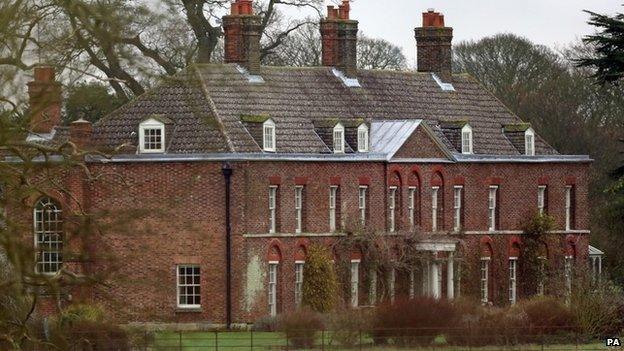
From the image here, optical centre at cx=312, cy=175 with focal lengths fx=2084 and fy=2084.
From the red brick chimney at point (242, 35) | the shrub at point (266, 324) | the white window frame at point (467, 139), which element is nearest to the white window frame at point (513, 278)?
the white window frame at point (467, 139)

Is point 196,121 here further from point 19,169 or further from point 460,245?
point 19,169

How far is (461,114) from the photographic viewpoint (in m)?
72.2

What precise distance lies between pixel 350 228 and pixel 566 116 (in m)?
32.3

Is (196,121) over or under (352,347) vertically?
over

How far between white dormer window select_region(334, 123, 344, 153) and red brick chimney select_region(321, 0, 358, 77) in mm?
5089

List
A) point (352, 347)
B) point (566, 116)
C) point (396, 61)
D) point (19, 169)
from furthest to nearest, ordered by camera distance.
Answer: point (396, 61)
point (566, 116)
point (352, 347)
point (19, 169)

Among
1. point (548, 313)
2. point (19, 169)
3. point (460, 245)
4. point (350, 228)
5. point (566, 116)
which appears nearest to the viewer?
A: point (19, 169)

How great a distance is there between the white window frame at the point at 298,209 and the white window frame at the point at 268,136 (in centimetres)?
150

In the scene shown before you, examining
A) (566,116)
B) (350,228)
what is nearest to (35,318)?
(350,228)

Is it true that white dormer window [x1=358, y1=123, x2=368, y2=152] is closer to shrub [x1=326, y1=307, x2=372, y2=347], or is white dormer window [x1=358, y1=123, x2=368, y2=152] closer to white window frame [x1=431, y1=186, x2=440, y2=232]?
white window frame [x1=431, y1=186, x2=440, y2=232]

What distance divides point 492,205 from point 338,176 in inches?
359

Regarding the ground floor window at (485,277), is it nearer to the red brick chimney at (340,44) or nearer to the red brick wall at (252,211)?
the red brick wall at (252,211)

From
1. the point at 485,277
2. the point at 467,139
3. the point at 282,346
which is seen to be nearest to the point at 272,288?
the point at 282,346

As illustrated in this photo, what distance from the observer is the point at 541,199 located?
7244cm
